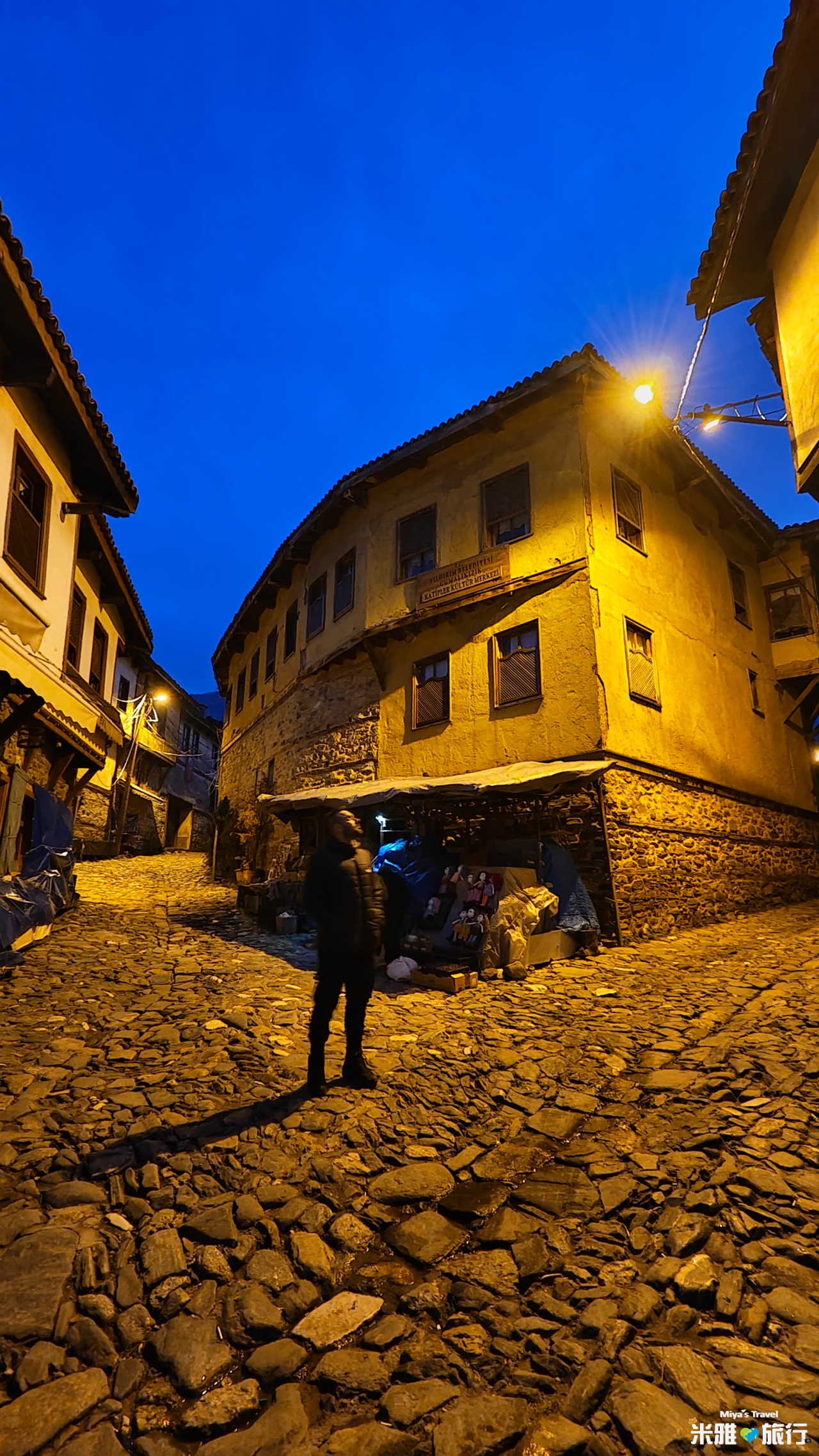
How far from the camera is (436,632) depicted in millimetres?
14414

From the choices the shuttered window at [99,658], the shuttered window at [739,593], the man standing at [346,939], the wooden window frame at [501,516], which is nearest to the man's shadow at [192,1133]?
the man standing at [346,939]

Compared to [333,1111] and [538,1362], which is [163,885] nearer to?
[333,1111]

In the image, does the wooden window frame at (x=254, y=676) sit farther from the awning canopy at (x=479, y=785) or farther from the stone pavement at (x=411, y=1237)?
the stone pavement at (x=411, y=1237)

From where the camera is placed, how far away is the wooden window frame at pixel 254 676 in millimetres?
24609

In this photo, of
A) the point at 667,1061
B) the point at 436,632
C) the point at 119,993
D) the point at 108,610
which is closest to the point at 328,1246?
the point at 667,1061

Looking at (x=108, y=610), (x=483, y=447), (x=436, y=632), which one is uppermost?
(x=483, y=447)

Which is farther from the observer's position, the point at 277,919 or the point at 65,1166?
the point at 277,919

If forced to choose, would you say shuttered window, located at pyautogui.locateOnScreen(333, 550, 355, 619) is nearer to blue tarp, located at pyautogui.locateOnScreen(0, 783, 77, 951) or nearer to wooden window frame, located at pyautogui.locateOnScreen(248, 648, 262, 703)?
wooden window frame, located at pyautogui.locateOnScreen(248, 648, 262, 703)

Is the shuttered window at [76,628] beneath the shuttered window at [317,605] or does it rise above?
beneath

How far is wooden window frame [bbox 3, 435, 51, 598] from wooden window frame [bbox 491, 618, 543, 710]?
8260mm

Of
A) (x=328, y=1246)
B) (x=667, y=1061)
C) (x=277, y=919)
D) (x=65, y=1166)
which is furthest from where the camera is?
(x=277, y=919)

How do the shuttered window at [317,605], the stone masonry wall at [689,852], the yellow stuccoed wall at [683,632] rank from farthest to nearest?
the shuttered window at [317,605], the yellow stuccoed wall at [683,632], the stone masonry wall at [689,852]

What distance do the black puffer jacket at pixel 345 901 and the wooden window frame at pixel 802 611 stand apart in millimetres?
17779

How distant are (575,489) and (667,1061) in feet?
34.5
